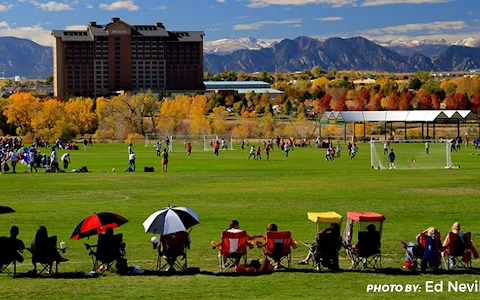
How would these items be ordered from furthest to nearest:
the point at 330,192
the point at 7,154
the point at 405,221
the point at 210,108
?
the point at 210,108 < the point at 7,154 < the point at 330,192 < the point at 405,221

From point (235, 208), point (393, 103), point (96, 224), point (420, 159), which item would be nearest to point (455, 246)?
point (96, 224)

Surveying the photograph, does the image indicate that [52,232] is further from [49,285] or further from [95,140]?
[95,140]

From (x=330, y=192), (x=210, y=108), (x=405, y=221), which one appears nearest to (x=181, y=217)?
(x=405, y=221)

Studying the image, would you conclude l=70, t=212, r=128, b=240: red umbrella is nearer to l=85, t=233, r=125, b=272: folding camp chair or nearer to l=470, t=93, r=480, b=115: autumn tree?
l=85, t=233, r=125, b=272: folding camp chair

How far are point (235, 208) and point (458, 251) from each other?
13876mm

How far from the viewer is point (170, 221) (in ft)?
59.7

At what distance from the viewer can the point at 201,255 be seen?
66.7 feet

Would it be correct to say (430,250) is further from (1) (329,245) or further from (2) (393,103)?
(2) (393,103)

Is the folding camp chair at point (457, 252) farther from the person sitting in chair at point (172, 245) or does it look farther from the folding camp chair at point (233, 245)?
the person sitting in chair at point (172, 245)

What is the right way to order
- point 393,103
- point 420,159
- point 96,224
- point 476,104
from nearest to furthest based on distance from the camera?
point 96,224 < point 420,159 < point 476,104 < point 393,103

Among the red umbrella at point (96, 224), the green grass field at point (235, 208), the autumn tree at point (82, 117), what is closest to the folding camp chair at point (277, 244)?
the green grass field at point (235, 208)

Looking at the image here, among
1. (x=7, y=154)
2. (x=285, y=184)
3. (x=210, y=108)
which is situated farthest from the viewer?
(x=210, y=108)

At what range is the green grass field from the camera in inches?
653

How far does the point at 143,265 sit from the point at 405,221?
10694 millimetres
